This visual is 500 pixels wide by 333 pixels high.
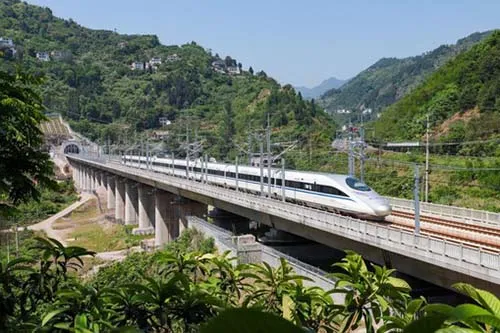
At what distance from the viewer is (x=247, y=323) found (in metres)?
2.09

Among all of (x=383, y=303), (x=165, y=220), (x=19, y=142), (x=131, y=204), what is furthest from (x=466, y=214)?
(x=131, y=204)

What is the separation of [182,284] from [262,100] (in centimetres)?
14048

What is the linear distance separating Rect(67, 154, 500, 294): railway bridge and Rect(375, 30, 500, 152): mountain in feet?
98.2

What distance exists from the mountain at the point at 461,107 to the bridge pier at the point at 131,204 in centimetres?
3782

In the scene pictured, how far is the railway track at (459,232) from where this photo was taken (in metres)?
21.0

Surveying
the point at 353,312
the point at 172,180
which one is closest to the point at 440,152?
the point at 172,180

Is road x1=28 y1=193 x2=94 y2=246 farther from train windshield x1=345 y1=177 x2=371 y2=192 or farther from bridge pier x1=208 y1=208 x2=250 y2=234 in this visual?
train windshield x1=345 y1=177 x2=371 y2=192

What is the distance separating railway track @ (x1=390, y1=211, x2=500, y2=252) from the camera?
68.7 feet

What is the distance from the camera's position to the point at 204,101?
185625 mm

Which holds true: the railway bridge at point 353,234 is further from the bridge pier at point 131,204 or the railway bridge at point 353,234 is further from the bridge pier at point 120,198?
the bridge pier at point 120,198

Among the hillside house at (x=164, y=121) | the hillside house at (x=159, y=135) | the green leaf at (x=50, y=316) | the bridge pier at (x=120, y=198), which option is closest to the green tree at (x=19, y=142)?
the green leaf at (x=50, y=316)

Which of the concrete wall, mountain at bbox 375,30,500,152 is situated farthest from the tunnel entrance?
the concrete wall

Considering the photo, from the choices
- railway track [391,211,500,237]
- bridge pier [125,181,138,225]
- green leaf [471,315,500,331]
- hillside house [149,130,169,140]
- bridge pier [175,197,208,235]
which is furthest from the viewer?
hillside house [149,130,169,140]

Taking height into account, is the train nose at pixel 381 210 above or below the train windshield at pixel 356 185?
below
